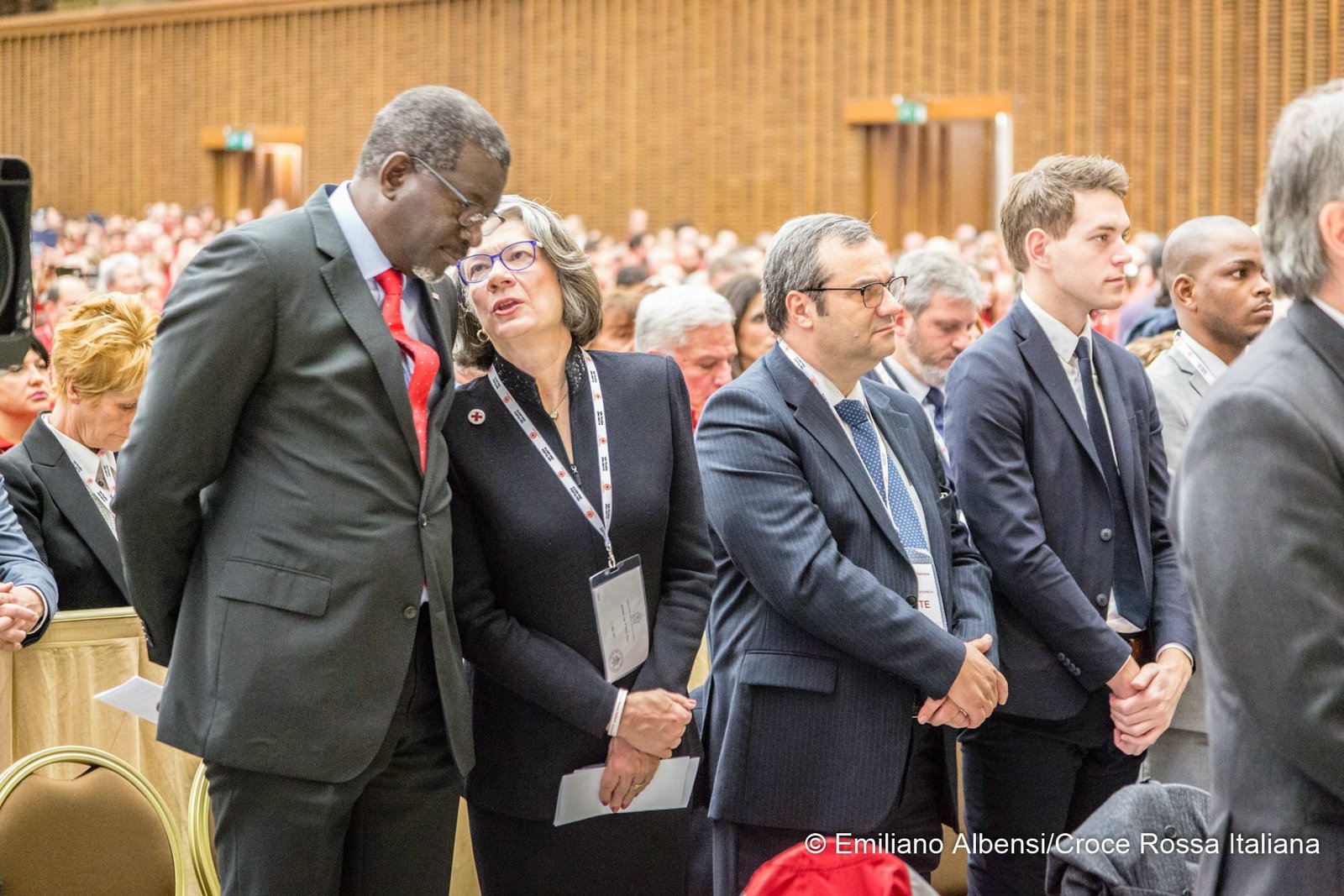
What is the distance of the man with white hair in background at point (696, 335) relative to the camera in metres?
4.20

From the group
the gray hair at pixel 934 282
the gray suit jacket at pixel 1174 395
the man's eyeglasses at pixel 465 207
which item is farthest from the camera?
the gray hair at pixel 934 282

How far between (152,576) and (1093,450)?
1.73m

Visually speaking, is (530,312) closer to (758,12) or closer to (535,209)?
(535,209)

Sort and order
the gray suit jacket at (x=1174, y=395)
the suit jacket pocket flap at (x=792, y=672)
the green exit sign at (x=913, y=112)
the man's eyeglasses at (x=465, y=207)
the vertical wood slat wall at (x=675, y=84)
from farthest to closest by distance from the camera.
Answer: the green exit sign at (x=913, y=112), the vertical wood slat wall at (x=675, y=84), the gray suit jacket at (x=1174, y=395), the suit jacket pocket flap at (x=792, y=672), the man's eyeglasses at (x=465, y=207)

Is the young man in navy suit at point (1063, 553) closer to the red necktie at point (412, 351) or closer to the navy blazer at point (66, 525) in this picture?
the red necktie at point (412, 351)

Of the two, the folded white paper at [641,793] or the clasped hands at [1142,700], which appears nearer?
the folded white paper at [641,793]

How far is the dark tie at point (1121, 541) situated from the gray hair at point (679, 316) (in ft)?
5.09

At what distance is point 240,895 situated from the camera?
1987 millimetres

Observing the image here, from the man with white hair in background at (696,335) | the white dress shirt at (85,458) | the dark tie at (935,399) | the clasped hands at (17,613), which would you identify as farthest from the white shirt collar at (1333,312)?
the dark tie at (935,399)

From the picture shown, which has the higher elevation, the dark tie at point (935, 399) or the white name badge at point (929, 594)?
the dark tie at point (935, 399)

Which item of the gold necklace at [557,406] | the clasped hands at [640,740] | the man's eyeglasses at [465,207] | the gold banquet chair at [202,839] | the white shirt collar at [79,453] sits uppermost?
the man's eyeglasses at [465,207]

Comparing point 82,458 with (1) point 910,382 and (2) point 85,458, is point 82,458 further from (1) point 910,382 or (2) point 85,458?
(1) point 910,382

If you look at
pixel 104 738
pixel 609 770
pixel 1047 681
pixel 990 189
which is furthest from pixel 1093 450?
pixel 990 189

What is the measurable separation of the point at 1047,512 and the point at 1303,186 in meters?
1.39
